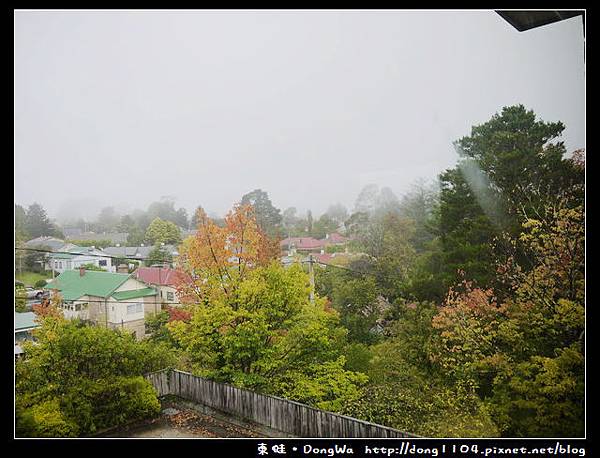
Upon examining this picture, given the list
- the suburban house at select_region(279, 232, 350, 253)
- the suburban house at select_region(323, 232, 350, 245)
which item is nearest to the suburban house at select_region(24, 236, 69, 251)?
the suburban house at select_region(279, 232, 350, 253)

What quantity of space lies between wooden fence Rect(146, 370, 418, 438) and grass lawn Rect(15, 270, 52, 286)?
934mm

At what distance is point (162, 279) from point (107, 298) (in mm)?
380

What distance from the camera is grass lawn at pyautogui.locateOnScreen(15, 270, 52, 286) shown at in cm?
309

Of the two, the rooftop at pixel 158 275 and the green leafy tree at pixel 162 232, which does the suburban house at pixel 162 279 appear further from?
the green leafy tree at pixel 162 232

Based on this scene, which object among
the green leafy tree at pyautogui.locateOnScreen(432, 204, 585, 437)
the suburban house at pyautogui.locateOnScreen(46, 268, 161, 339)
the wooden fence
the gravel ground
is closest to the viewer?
the green leafy tree at pyautogui.locateOnScreen(432, 204, 585, 437)

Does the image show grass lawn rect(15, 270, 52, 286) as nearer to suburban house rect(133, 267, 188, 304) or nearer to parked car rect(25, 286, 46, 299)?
parked car rect(25, 286, 46, 299)

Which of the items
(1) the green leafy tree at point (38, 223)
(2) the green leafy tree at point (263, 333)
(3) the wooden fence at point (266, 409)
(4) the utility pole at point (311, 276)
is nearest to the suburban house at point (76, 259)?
(1) the green leafy tree at point (38, 223)

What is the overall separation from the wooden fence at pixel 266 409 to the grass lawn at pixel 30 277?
3.06 feet

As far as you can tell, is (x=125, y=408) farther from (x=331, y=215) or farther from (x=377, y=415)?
(x=331, y=215)

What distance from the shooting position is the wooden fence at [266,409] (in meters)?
2.91

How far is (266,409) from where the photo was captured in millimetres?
3088

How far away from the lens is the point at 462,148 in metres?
3.04
